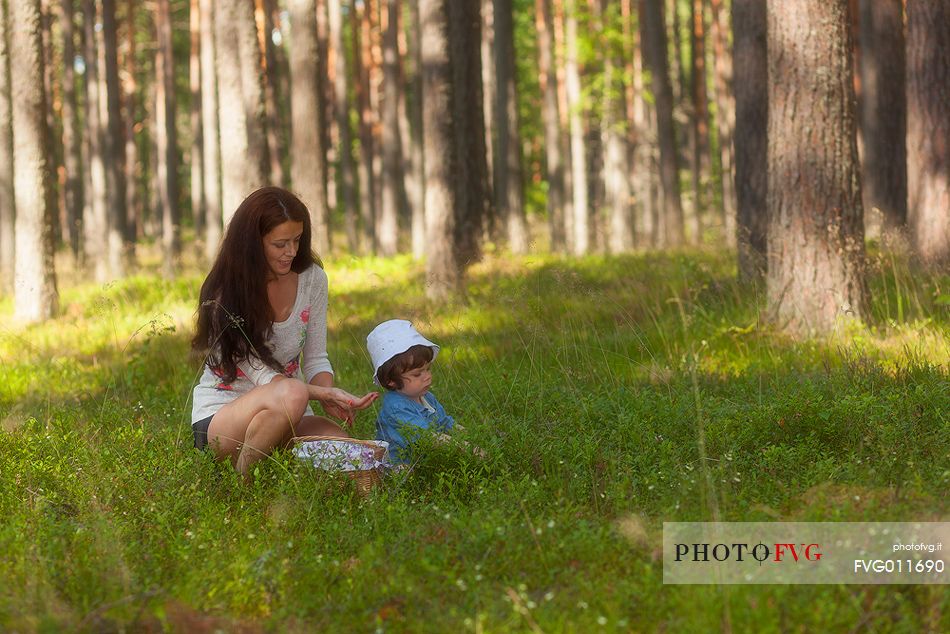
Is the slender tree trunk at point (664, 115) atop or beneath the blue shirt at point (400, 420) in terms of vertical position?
atop

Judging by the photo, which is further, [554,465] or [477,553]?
[554,465]

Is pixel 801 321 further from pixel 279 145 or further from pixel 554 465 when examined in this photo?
pixel 279 145

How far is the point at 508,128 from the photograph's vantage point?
2014 centimetres

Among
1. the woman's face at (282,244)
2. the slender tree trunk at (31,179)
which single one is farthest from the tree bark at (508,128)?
the woman's face at (282,244)

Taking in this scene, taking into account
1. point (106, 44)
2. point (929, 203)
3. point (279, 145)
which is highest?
point (106, 44)

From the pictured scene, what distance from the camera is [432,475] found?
178 inches

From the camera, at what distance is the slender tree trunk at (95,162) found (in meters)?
20.7

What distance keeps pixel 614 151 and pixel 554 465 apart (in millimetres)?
17362

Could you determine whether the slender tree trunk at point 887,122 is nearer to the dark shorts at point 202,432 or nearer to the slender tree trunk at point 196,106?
the dark shorts at point 202,432

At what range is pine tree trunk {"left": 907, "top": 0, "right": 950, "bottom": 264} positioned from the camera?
9914 millimetres

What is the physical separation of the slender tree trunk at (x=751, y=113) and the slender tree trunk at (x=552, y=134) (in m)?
10.0

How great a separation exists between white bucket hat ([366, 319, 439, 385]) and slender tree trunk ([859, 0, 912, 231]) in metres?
10.3

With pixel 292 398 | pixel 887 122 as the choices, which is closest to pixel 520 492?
pixel 292 398

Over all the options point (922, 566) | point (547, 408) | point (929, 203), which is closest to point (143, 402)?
point (547, 408)
